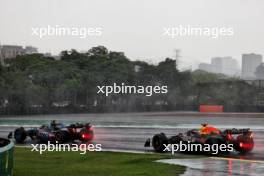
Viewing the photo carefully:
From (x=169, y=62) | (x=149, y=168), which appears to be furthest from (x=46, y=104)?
(x=149, y=168)

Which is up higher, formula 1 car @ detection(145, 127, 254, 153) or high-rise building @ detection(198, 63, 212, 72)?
high-rise building @ detection(198, 63, 212, 72)

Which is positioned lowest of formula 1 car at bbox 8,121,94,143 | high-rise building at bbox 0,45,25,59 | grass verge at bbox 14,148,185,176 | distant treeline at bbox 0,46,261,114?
grass verge at bbox 14,148,185,176

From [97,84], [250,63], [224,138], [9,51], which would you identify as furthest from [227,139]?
[9,51]

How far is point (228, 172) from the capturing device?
38.9ft

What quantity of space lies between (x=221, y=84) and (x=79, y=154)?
41.7 metres

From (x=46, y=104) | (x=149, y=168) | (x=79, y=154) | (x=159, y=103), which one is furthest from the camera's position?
(x=159, y=103)

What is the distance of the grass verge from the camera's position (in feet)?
39.1

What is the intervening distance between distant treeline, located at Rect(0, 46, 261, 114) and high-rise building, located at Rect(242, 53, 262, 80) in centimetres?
480

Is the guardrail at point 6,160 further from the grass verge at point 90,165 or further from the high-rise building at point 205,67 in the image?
the high-rise building at point 205,67

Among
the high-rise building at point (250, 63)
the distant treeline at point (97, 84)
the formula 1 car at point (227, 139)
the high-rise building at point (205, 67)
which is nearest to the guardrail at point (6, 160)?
the formula 1 car at point (227, 139)

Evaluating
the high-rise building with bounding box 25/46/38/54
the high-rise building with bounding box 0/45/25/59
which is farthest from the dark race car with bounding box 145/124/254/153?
the high-rise building with bounding box 0/45/25/59

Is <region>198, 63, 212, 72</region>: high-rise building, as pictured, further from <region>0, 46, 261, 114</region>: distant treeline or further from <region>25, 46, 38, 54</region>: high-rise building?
<region>25, 46, 38, 54</region>: high-rise building

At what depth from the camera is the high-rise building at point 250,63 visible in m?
59.2

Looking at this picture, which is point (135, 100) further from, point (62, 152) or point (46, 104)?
point (62, 152)
